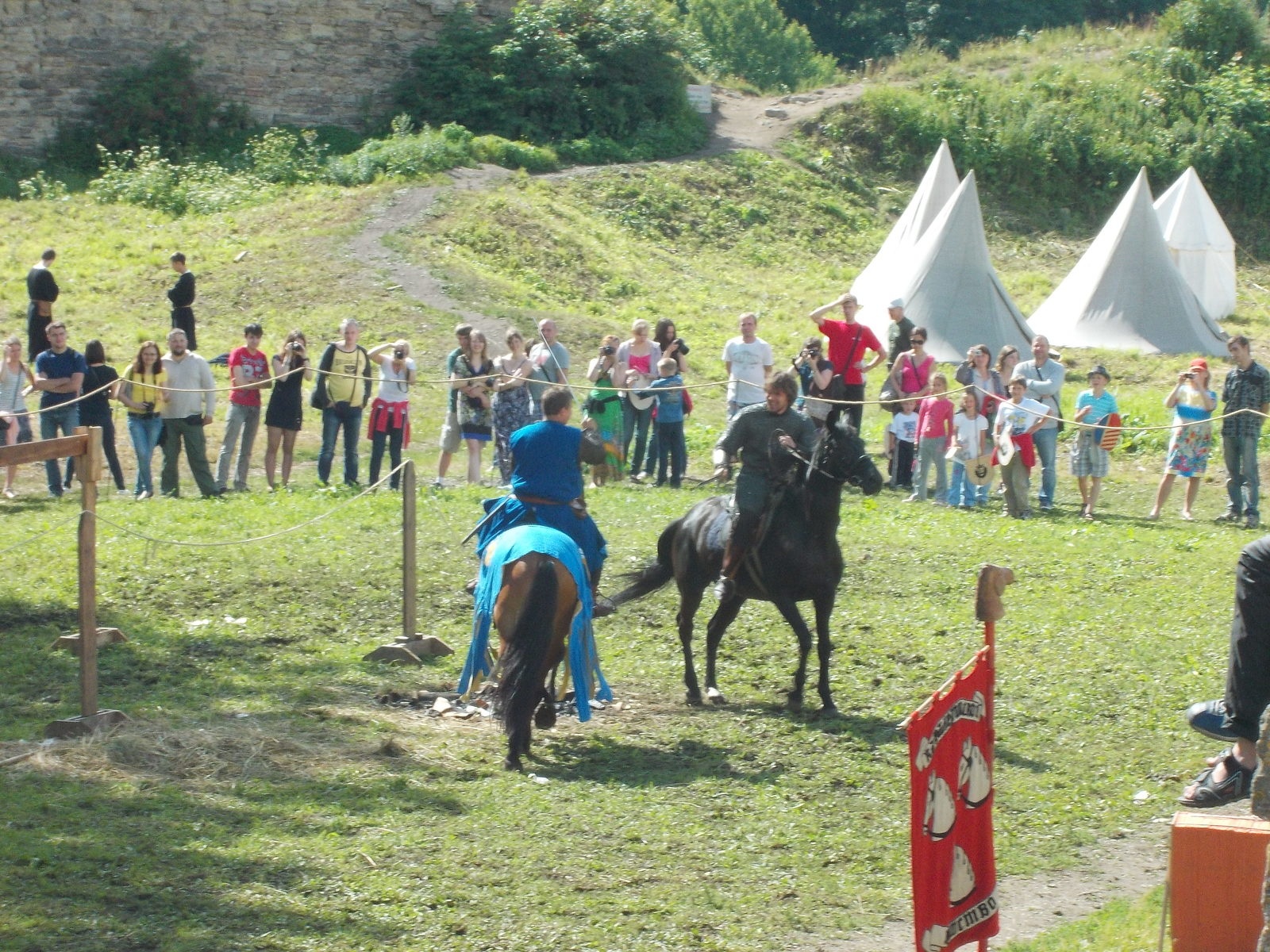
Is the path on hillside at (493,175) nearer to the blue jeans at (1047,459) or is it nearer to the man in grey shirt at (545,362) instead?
the man in grey shirt at (545,362)

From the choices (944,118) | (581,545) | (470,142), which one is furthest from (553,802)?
(944,118)

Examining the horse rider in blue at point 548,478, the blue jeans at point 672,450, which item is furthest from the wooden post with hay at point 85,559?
the blue jeans at point 672,450

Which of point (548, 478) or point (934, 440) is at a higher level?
point (548, 478)

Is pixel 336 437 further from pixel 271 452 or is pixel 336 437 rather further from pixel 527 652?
pixel 527 652

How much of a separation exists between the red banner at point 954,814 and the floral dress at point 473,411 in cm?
1087

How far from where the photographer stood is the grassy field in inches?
241

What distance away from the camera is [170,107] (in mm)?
34062

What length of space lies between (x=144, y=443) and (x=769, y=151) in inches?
1054

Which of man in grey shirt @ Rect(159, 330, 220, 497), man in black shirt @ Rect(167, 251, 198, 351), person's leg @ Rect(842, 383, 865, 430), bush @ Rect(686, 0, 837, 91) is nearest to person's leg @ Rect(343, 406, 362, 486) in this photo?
man in grey shirt @ Rect(159, 330, 220, 497)

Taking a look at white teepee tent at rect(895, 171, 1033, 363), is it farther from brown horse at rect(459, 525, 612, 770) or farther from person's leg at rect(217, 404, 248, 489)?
brown horse at rect(459, 525, 612, 770)

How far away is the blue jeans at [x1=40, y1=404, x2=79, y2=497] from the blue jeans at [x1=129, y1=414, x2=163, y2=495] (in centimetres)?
58

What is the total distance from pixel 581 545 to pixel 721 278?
884 inches

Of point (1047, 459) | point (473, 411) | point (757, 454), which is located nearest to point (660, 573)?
point (757, 454)

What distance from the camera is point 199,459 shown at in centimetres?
1508
